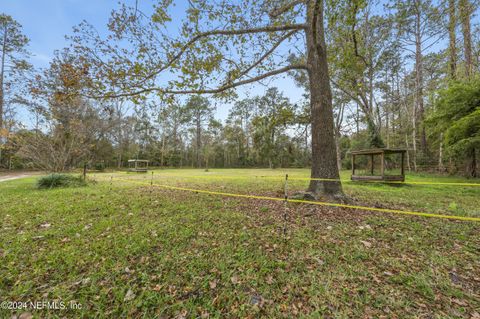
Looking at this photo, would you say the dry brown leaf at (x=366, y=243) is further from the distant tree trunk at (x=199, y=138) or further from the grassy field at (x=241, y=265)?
the distant tree trunk at (x=199, y=138)

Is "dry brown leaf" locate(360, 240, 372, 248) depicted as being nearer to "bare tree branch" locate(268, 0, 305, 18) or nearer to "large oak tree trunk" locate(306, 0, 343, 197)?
"large oak tree trunk" locate(306, 0, 343, 197)

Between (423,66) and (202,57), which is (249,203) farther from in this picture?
(423,66)

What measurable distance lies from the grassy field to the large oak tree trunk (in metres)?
1.07

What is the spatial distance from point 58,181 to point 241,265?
915cm

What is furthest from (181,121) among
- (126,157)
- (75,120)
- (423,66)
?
(423,66)

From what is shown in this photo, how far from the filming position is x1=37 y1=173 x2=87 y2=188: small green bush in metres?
7.12

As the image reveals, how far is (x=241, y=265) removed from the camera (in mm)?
2312

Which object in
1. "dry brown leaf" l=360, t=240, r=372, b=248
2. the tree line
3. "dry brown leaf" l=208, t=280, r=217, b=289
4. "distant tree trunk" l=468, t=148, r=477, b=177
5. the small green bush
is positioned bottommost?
"dry brown leaf" l=208, t=280, r=217, b=289

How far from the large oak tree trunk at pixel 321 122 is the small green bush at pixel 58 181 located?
9668mm

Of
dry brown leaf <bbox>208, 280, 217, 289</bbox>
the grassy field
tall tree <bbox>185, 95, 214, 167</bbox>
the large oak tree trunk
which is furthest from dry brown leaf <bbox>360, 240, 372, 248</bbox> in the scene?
tall tree <bbox>185, 95, 214, 167</bbox>

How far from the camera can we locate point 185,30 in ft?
16.0

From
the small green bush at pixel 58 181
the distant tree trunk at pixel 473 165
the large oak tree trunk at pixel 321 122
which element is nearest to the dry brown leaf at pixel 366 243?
the large oak tree trunk at pixel 321 122

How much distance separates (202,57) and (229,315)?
6.15 m

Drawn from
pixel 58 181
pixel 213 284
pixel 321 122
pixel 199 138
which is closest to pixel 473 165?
pixel 321 122
